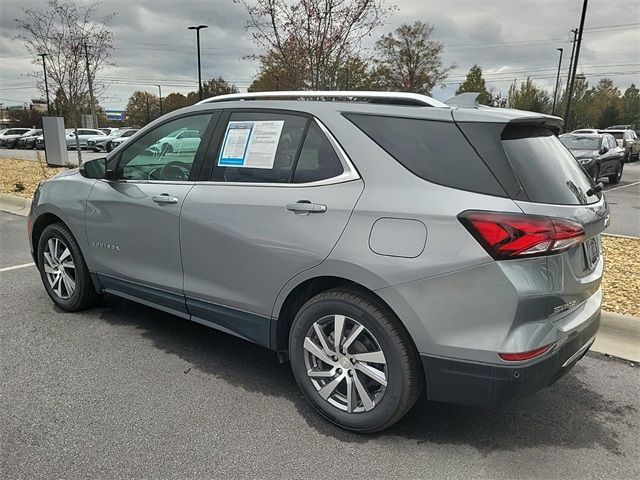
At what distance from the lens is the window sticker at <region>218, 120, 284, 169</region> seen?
9.75 ft

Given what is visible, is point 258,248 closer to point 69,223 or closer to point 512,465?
point 512,465

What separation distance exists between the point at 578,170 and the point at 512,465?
163cm

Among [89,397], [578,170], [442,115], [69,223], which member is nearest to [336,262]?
[442,115]

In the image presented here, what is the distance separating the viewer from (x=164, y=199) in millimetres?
3340

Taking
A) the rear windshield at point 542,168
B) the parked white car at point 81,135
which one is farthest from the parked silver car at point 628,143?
the parked white car at point 81,135

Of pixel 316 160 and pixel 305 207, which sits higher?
pixel 316 160

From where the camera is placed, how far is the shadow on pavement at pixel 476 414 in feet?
8.75

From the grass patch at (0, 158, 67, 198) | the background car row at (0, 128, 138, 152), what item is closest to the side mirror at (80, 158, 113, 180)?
the grass patch at (0, 158, 67, 198)

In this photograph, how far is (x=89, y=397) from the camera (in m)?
2.99

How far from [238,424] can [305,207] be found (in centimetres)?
125

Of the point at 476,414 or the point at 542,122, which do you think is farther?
the point at 476,414

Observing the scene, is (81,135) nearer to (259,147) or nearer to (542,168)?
(259,147)

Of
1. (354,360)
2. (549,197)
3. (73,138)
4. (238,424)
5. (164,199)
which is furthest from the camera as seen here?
(73,138)

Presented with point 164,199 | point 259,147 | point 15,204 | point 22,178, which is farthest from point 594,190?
point 22,178
